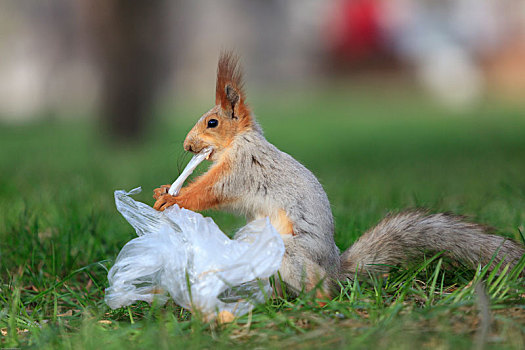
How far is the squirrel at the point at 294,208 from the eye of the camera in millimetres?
2419

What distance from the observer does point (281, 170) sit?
8.35 feet

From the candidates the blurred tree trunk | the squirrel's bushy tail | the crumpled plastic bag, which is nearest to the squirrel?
the squirrel's bushy tail

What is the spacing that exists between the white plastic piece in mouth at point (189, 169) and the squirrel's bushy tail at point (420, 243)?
0.66 meters

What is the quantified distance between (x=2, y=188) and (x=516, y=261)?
3.43 metres

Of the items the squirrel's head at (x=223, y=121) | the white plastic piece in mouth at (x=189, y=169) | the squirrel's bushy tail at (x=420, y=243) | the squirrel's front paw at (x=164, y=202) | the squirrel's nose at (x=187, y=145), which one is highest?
the squirrel's head at (x=223, y=121)

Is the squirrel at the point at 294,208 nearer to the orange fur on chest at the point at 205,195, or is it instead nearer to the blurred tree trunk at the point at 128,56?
the orange fur on chest at the point at 205,195

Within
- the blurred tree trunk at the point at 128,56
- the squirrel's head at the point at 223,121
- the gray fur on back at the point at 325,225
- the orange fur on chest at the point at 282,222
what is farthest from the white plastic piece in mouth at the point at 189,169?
the blurred tree trunk at the point at 128,56

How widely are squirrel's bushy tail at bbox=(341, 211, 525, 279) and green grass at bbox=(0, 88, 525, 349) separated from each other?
0.07 metres

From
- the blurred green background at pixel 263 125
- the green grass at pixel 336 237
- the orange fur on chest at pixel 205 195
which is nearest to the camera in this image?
the green grass at pixel 336 237

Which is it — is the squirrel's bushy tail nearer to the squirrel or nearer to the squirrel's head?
the squirrel

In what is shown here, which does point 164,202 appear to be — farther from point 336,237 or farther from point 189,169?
point 336,237

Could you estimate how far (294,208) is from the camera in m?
2.46

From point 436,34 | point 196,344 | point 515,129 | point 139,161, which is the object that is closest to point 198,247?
point 196,344

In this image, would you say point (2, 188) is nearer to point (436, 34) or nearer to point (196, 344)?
point (196, 344)
